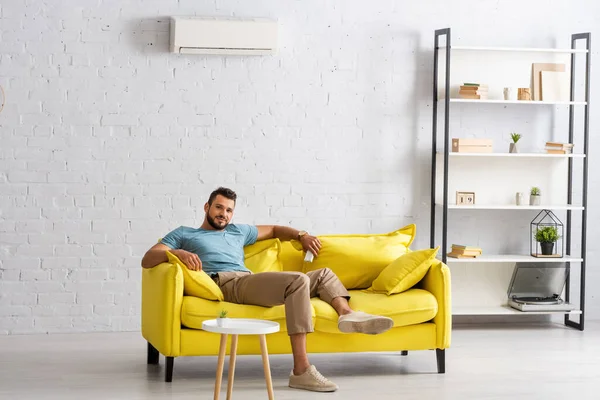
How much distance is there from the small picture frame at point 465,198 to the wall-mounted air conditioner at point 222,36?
1.64m

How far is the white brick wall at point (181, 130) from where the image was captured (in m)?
6.24

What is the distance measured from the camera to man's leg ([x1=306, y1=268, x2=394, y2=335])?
4.74 metres

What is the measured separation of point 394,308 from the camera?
500 centimetres

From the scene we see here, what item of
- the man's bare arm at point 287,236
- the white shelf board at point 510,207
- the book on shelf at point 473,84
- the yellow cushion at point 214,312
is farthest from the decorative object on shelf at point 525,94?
the yellow cushion at point 214,312

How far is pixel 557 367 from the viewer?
535 centimetres

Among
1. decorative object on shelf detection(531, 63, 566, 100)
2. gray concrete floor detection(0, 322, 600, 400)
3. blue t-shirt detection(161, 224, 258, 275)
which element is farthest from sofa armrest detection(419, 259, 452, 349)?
decorative object on shelf detection(531, 63, 566, 100)

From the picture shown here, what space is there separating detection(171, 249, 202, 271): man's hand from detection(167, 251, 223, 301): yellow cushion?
3 centimetres

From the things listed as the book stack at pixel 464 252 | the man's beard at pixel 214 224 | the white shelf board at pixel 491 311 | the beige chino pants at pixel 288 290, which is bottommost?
the white shelf board at pixel 491 311

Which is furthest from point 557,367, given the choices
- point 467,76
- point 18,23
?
point 18,23

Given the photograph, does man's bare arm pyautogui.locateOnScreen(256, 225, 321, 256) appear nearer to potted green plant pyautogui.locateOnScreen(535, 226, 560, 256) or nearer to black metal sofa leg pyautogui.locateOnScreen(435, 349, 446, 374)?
black metal sofa leg pyautogui.locateOnScreen(435, 349, 446, 374)

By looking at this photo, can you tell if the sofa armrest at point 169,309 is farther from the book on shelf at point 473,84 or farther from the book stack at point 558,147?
the book stack at point 558,147

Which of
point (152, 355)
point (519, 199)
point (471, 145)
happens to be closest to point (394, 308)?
point (152, 355)

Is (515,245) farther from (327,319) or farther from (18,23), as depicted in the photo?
(18,23)

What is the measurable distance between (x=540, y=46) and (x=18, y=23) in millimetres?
3677
